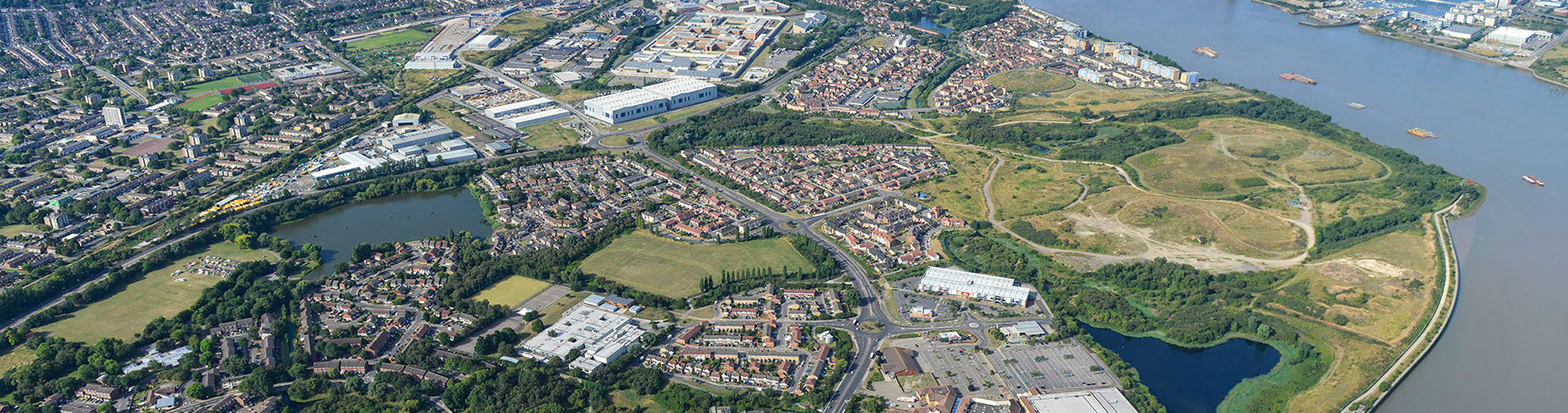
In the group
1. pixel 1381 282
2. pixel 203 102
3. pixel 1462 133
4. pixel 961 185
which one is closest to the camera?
pixel 1381 282

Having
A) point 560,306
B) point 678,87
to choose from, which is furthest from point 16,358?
point 678,87

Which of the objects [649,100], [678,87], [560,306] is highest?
[649,100]

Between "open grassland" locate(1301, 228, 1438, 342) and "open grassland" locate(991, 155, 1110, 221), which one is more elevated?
"open grassland" locate(991, 155, 1110, 221)

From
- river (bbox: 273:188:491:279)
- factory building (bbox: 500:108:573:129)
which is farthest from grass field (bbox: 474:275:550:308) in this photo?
factory building (bbox: 500:108:573:129)

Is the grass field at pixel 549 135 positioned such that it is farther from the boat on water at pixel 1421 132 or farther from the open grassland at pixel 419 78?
the boat on water at pixel 1421 132

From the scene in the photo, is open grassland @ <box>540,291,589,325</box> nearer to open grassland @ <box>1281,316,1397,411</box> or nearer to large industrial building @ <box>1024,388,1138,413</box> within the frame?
large industrial building @ <box>1024,388,1138,413</box>

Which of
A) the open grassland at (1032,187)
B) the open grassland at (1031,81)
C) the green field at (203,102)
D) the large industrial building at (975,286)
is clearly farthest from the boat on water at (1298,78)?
the green field at (203,102)

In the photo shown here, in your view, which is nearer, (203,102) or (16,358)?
(16,358)

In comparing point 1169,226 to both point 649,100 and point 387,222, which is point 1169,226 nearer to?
point 649,100
